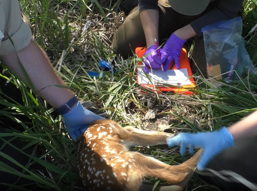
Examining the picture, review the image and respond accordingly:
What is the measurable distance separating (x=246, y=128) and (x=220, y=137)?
151mm

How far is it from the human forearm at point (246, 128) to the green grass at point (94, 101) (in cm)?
47

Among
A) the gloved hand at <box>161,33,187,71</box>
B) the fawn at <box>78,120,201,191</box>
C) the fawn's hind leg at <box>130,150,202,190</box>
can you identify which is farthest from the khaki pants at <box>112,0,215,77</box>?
the fawn's hind leg at <box>130,150,202,190</box>

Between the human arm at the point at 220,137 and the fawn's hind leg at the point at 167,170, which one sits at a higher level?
the human arm at the point at 220,137

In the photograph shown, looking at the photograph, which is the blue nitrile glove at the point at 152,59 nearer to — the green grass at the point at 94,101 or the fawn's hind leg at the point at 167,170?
the green grass at the point at 94,101

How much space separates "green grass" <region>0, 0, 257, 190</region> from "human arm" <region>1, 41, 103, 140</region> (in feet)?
0.30

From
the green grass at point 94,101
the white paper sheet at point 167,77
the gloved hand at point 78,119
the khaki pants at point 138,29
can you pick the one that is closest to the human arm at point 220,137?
the green grass at point 94,101

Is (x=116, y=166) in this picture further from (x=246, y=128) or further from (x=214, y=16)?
(x=214, y=16)

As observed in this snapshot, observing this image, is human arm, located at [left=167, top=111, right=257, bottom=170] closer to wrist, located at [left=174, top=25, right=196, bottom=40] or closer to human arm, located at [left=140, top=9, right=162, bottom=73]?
human arm, located at [left=140, top=9, right=162, bottom=73]

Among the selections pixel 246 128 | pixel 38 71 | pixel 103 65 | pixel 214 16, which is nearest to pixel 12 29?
pixel 38 71

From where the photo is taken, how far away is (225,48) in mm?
2527

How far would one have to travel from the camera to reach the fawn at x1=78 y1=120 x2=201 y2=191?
159cm

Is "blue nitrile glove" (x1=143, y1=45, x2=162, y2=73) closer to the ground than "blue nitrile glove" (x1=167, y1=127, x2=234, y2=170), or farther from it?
farther from it

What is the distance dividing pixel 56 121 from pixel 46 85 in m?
0.31

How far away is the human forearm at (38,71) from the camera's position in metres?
1.84
